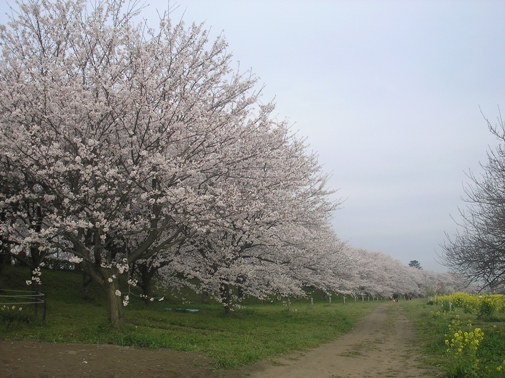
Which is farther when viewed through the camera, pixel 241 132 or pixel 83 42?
pixel 241 132

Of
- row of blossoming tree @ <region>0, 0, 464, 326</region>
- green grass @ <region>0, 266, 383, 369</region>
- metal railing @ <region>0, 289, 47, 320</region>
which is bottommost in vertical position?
green grass @ <region>0, 266, 383, 369</region>

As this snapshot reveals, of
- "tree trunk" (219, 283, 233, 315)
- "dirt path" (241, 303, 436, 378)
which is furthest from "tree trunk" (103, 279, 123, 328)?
"tree trunk" (219, 283, 233, 315)

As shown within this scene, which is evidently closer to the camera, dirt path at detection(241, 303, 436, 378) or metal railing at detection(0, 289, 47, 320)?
dirt path at detection(241, 303, 436, 378)

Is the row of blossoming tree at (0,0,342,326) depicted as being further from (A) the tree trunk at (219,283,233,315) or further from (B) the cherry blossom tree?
(A) the tree trunk at (219,283,233,315)

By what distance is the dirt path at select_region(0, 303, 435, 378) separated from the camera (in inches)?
300

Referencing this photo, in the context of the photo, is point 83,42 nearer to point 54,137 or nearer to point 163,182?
point 54,137

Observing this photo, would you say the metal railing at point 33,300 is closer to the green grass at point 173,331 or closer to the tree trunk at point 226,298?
the green grass at point 173,331

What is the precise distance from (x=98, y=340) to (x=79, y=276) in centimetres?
1771

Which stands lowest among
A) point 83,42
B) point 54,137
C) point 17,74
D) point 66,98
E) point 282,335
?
point 282,335

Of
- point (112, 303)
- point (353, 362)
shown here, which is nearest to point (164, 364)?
point (112, 303)

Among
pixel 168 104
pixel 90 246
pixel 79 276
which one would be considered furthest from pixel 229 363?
pixel 79 276

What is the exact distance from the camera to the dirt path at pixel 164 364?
25.0 ft

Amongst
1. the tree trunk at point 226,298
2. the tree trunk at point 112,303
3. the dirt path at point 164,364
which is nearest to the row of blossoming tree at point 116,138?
the tree trunk at point 112,303

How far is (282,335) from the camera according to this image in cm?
1455
